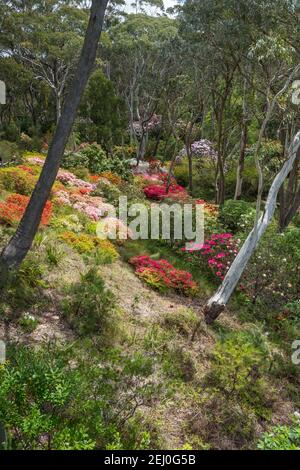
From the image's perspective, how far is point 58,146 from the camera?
18.9 ft

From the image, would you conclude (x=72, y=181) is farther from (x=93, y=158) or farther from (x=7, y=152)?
(x=93, y=158)

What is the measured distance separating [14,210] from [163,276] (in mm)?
3597

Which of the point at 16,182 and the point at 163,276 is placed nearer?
the point at 163,276

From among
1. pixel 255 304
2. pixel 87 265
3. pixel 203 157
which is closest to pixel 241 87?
pixel 203 157

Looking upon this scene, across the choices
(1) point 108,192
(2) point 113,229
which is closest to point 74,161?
(1) point 108,192

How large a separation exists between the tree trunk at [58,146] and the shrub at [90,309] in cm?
103

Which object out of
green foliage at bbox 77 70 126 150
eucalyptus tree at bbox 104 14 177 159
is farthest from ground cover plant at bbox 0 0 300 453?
green foliage at bbox 77 70 126 150

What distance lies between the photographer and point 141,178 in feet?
59.9

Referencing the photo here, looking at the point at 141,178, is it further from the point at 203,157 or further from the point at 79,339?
the point at 79,339

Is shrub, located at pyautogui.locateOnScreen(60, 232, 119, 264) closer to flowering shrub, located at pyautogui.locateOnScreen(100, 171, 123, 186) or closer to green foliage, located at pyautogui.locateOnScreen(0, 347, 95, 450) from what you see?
green foliage, located at pyautogui.locateOnScreen(0, 347, 95, 450)

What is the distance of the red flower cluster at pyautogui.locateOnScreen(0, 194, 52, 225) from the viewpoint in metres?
8.41

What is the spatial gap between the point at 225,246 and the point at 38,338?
5.88 metres

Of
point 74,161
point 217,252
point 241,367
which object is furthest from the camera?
point 74,161
